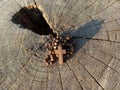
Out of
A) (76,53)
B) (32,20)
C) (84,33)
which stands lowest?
(76,53)

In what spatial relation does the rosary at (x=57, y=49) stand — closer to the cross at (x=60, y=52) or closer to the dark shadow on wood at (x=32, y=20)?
the cross at (x=60, y=52)

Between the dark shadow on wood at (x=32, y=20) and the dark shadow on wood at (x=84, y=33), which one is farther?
the dark shadow on wood at (x=32, y=20)

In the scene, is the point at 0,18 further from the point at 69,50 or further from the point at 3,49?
the point at 69,50

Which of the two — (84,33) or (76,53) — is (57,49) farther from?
(84,33)

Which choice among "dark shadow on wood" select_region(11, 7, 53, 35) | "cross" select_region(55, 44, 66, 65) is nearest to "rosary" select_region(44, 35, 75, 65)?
"cross" select_region(55, 44, 66, 65)

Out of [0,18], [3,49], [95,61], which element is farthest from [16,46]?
[95,61]

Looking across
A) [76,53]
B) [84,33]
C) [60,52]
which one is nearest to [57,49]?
[60,52]

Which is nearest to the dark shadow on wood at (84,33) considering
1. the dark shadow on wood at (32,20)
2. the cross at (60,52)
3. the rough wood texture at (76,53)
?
the rough wood texture at (76,53)

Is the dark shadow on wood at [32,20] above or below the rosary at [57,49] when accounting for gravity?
above
